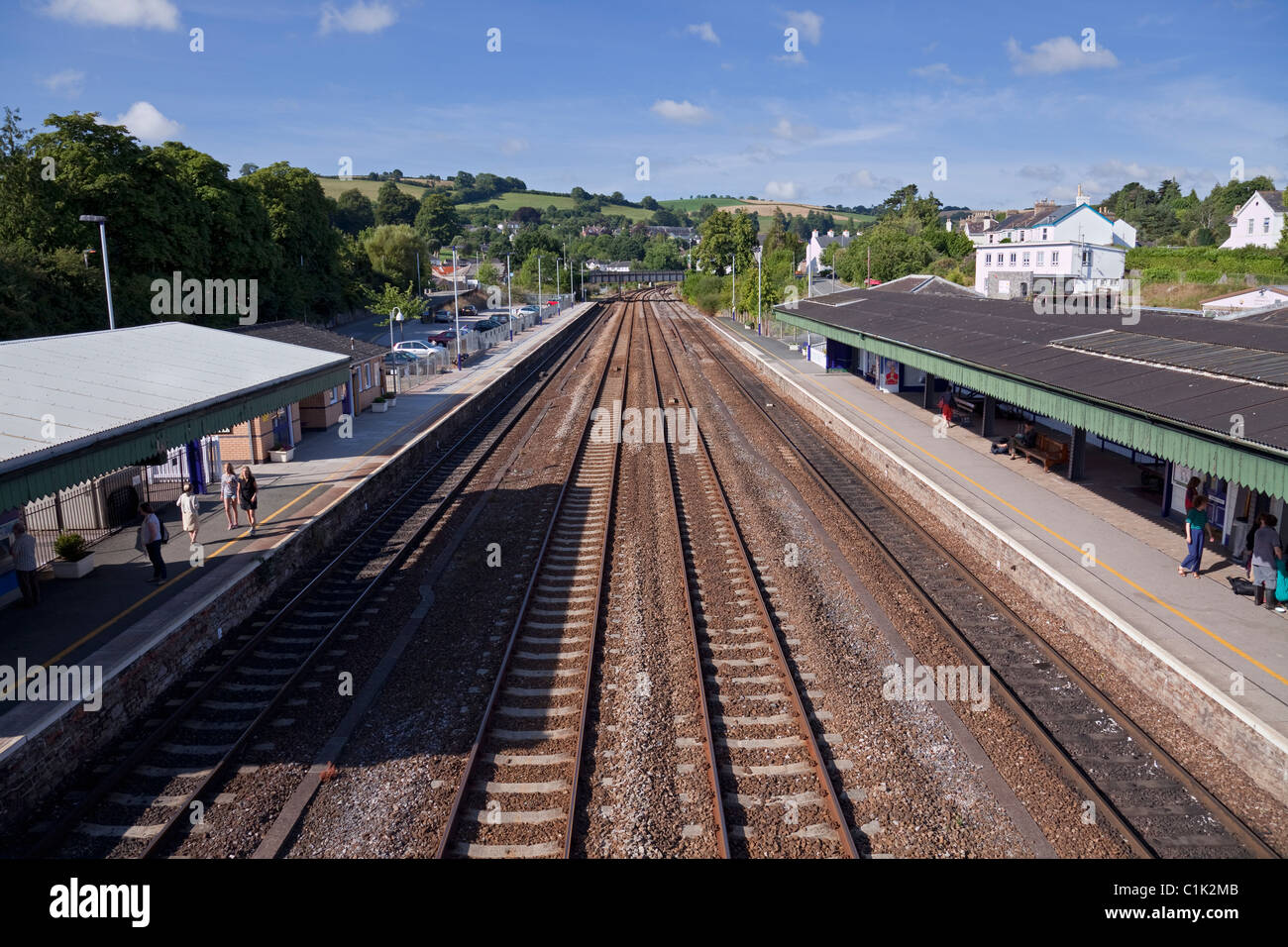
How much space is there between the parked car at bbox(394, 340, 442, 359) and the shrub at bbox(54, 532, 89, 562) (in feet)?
112

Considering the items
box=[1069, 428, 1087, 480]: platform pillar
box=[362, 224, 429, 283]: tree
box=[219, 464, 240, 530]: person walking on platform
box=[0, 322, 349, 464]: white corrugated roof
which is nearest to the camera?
box=[0, 322, 349, 464]: white corrugated roof

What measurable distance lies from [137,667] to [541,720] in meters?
5.44

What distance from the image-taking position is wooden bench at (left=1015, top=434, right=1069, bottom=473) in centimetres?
2202

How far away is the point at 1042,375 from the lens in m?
18.7

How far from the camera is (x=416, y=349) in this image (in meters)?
51.2

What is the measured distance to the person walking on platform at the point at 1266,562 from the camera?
12883mm

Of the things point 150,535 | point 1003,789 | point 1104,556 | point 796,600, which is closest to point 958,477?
point 1104,556

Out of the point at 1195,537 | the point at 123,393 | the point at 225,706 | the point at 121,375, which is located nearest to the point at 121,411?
the point at 123,393

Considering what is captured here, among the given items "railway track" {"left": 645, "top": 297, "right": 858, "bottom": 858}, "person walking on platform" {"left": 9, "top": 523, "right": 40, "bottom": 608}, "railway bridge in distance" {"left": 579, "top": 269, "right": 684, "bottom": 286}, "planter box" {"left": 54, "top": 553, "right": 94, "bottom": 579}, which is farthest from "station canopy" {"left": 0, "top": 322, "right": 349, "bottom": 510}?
"railway bridge in distance" {"left": 579, "top": 269, "right": 684, "bottom": 286}

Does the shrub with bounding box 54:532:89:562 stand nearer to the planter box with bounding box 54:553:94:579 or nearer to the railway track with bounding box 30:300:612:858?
the planter box with bounding box 54:553:94:579

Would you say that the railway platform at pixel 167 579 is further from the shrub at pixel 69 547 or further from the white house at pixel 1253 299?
the white house at pixel 1253 299

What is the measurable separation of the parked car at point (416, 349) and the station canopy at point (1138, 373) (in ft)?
89.2

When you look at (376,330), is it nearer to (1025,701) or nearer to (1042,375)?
(1042,375)
